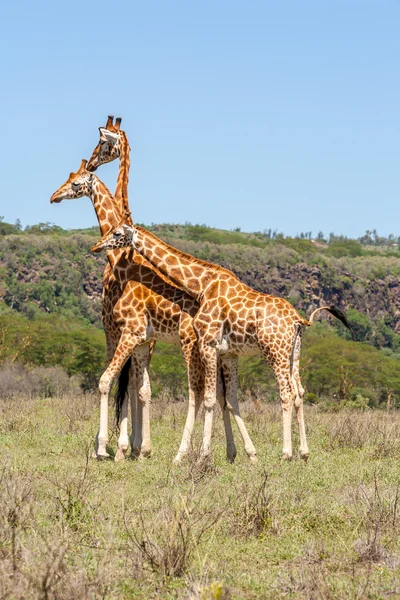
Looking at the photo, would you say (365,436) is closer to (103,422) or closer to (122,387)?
(122,387)

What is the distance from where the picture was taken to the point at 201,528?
276 inches

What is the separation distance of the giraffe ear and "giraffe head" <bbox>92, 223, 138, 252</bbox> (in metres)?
1.39

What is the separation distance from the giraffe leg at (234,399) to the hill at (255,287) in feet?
38.6

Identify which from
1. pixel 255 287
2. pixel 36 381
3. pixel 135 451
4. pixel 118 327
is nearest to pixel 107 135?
pixel 118 327

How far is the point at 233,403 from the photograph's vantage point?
34.6ft

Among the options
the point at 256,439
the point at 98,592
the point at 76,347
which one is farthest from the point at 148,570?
the point at 76,347

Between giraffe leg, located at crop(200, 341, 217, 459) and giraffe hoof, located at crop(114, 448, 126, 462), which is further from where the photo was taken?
giraffe hoof, located at crop(114, 448, 126, 462)

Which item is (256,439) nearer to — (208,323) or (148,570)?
(208,323)

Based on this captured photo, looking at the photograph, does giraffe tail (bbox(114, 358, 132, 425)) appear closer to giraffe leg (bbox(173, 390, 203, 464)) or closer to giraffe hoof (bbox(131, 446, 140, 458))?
giraffe hoof (bbox(131, 446, 140, 458))

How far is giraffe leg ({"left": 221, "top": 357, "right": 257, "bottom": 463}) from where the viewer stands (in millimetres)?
10383

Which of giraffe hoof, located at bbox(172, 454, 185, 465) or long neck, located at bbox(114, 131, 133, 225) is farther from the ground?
long neck, located at bbox(114, 131, 133, 225)

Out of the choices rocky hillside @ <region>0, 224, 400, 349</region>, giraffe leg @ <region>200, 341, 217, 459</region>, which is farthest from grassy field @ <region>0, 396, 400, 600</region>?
rocky hillside @ <region>0, 224, 400, 349</region>

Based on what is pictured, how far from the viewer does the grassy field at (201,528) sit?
5.77 meters

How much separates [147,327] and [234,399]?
4.18 ft
